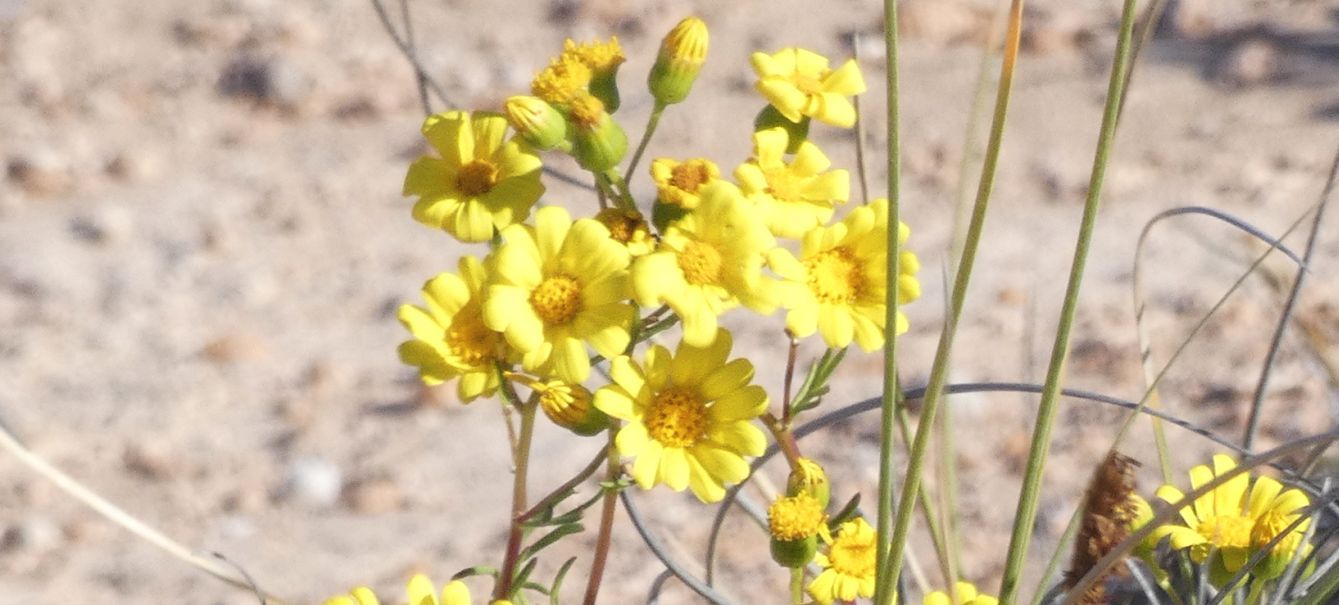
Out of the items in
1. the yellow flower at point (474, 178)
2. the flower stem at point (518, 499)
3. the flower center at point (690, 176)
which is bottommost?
the flower stem at point (518, 499)

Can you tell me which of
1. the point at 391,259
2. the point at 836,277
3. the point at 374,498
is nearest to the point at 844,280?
the point at 836,277

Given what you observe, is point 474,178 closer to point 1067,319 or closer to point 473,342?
point 473,342

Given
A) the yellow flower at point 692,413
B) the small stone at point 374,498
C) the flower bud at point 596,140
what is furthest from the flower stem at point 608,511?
the small stone at point 374,498

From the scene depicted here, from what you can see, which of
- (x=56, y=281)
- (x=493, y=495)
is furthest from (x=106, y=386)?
(x=493, y=495)

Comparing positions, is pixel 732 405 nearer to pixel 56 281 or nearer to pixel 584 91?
pixel 584 91

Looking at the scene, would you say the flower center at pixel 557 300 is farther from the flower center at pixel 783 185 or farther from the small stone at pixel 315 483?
the small stone at pixel 315 483
